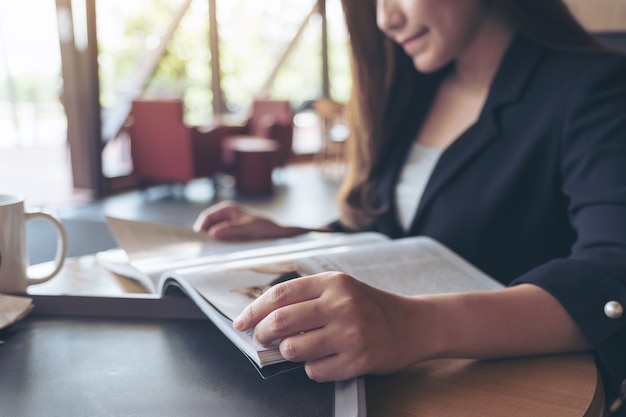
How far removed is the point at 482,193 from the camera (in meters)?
0.96

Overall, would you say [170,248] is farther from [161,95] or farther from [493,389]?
[161,95]

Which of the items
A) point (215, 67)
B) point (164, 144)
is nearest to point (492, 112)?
point (164, 144)

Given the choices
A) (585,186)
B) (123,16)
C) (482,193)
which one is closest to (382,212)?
(482,193)

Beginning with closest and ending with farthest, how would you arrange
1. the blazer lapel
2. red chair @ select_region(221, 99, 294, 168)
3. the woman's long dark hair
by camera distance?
the blazer lapel → the woman's long dark hair → red chair @ select_region(221, 99, 294, 168)

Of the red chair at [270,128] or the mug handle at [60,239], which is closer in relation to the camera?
the mug handle at [60,239]

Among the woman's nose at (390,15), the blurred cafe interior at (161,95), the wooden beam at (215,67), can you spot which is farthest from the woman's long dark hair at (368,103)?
the wooden beam at (215,67)

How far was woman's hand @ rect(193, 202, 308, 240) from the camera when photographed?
3.27 feet

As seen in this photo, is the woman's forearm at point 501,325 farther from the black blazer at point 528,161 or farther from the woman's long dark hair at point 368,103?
the woman's long dark hair at point 368,103

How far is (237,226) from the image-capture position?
1.01 meters

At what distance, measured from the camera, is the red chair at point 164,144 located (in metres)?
5.79

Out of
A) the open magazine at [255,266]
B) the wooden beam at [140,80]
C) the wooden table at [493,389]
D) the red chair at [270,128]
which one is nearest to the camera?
the wooden table at [493,389]

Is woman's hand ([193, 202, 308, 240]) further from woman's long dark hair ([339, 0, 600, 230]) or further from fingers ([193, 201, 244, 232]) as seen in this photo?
woman's long dark hair ([339, 0, 600, 230])

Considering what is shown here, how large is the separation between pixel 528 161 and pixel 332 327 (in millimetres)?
580

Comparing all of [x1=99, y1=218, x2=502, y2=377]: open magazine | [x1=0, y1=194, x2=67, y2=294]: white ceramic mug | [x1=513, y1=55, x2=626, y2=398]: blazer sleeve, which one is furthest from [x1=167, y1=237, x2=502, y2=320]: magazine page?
[x1=0, y1=194, x2=67, y2=294]: white ceramic mug
